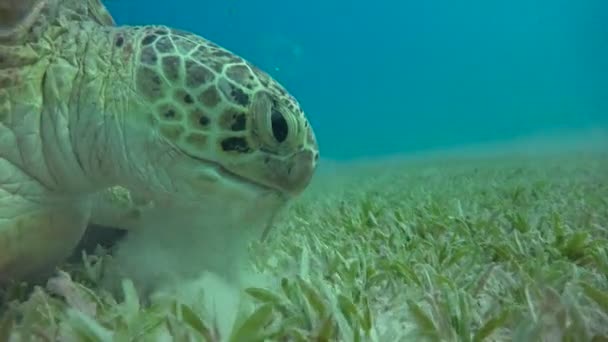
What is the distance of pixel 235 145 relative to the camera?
1.48 m

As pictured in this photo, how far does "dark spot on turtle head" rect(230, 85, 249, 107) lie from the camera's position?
1516 mm

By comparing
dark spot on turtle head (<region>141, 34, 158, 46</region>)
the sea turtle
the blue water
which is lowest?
the sea turtle

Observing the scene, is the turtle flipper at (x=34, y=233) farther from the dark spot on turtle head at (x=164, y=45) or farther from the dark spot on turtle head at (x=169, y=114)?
the dark spot on turtle head at (x=164, y=45)

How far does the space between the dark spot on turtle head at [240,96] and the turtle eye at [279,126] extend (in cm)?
8

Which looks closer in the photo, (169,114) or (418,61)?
(169,114)

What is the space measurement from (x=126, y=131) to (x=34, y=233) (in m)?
0.40

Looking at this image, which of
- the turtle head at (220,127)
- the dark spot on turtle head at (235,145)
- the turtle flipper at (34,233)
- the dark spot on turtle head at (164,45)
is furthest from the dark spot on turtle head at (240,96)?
the turtle flipper at (34,233)

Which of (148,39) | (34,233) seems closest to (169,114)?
(148,39)

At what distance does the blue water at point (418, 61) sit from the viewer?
49875 mm

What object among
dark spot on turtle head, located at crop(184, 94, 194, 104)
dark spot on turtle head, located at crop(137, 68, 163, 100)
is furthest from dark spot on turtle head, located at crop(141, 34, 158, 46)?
dark spot on turtle head, located at crop(184, 94, 194, 104)

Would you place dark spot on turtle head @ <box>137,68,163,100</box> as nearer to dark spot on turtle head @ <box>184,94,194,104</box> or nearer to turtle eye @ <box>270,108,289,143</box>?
dark spot on turtle head @ <box>184,94,194,104</box>

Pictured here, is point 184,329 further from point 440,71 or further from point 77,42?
point 440,71

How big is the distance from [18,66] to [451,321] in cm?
133

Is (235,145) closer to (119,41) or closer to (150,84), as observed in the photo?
(150,84)
